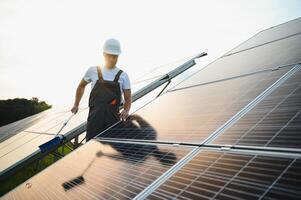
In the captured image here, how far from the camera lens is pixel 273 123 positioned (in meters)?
2.90

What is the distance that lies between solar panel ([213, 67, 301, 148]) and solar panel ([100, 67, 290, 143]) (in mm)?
343

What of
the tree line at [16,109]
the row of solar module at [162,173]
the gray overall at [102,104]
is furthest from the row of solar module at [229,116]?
the tree line at [16,109]

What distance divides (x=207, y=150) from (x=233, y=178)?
27.8 inches

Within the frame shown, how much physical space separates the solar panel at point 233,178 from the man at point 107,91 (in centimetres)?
341

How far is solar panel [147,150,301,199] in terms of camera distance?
186 centimetres

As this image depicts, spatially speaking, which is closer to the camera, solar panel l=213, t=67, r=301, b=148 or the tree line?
solar panel l=213, t=67, r=301, b=148

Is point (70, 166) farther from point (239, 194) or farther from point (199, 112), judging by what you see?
point (239, 194)

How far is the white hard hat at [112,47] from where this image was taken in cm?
645

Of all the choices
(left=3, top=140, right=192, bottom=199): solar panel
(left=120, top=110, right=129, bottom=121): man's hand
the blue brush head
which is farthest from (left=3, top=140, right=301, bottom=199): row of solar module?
(left=120, top=110, right=129, bottom=121): man's hand

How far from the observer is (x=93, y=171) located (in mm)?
3854

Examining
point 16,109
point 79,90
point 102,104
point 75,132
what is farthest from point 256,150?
point 16,109

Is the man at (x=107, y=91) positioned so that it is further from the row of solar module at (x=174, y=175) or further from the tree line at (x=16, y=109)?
the tree line at (x=16, y=109)

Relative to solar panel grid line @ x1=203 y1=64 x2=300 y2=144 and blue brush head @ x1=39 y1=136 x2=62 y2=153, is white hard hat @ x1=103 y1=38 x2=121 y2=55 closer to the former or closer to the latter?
blue brush head @ x1=39 y1=136 x2=62 y2=153

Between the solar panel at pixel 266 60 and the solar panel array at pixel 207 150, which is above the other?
the solar panel at pixel 266 60
